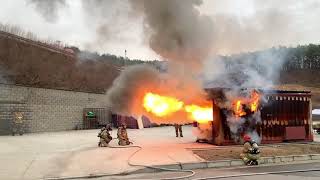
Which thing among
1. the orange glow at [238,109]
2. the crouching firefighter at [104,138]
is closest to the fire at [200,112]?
the orange glow at [238,109]

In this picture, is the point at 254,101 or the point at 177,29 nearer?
the point at 177,29

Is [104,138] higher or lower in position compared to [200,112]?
lower

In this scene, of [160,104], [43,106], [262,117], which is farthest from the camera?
[43,106]

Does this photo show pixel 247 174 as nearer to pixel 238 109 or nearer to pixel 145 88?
pixel 238 109

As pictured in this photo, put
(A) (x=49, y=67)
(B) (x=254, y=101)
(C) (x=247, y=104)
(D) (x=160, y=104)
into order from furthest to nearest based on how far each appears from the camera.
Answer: (A) (x=49, y=67), (B) (x=254, y=101), (C) (x=247, y=104), (D) (x=160, y=104)

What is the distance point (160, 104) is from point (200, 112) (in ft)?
6.76

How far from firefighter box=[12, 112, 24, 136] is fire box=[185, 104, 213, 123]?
15.7 meters

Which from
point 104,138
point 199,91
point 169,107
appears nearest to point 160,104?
point 169,107

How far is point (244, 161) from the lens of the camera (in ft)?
54.6

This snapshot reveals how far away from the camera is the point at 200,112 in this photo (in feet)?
72.4

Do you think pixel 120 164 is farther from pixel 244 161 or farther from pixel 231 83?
pixel 231 83

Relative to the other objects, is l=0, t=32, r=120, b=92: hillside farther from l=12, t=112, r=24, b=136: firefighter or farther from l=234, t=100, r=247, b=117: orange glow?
l=234, t=100, r=247, b=117: orange glow

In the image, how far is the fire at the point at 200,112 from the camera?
21.9m

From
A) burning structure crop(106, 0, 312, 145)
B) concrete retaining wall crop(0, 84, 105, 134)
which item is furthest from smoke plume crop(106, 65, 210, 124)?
concrete retaining wall crop(0, 84, 105, 134)
